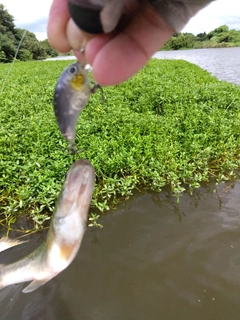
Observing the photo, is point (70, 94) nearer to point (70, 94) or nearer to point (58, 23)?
point (70, 94)

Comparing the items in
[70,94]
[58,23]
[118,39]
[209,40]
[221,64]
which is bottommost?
[70,94]

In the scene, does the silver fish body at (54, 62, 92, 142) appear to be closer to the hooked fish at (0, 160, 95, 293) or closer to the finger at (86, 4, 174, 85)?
the finger at (86, 4, 174, 85)

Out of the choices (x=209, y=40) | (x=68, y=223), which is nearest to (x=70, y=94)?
(x=68, y=223)

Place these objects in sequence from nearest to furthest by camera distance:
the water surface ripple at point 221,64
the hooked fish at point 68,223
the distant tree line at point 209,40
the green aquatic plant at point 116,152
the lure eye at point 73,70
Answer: the lure eye at point 73,70 → the hooked fish at point 68,223 → the green aquatic plant at point 116,152 → the water surface ripple at point 221,64 → the distant tree line at point 209,40

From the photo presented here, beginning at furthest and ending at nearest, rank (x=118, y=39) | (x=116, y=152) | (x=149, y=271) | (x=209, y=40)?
(x=209, y=40), (x=116, y=152), (x=149, y=271), (x=118, y=39)

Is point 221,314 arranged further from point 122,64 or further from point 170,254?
point 122,64

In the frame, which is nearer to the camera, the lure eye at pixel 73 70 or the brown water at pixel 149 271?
the lure eye at pixel 73 70

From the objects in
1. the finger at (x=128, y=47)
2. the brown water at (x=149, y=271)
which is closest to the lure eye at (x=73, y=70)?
the finger at (x=128, y=47)

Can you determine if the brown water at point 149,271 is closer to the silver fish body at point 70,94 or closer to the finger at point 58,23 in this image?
the silver fish body at point 70,94
